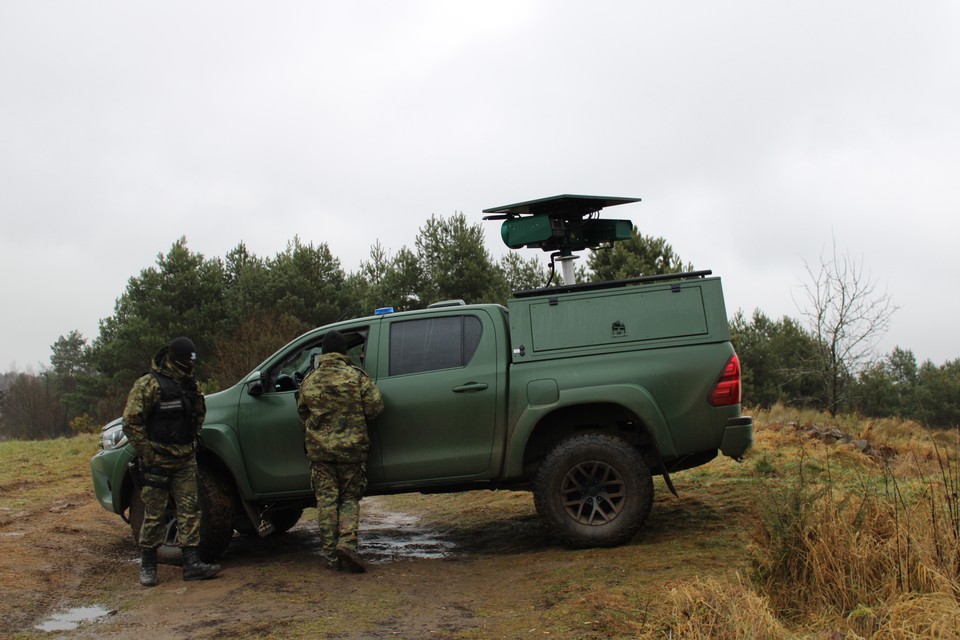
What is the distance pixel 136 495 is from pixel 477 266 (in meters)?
27.8

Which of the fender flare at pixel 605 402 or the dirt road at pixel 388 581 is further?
the fender flare at pixel 605 402

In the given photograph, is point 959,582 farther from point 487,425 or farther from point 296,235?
point 296,235

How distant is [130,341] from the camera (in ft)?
121

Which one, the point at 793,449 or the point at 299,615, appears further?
the point at 793,449

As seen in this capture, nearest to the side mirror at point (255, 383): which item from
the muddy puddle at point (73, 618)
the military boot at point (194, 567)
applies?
the military boot at point (194, 567)

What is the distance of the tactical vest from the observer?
6.62 m

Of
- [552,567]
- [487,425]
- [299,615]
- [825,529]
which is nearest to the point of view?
[825,529]

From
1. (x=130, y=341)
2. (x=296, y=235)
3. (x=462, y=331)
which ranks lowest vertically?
(x=462, y=331)

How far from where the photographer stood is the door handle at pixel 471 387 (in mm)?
6844

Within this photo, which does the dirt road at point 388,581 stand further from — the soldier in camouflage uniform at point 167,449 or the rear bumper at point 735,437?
the rear bumper at point 735,437

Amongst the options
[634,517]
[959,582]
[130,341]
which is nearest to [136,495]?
[634,517]

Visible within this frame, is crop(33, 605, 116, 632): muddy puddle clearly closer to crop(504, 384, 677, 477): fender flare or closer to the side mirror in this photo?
the side mirror

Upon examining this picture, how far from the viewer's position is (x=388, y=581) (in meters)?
6.36

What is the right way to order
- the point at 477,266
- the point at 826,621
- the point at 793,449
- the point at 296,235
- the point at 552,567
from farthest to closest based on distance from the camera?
the point at 296,235, the point at 477,266, the point at 793,449, the point at 552,567, the point at 826,621
